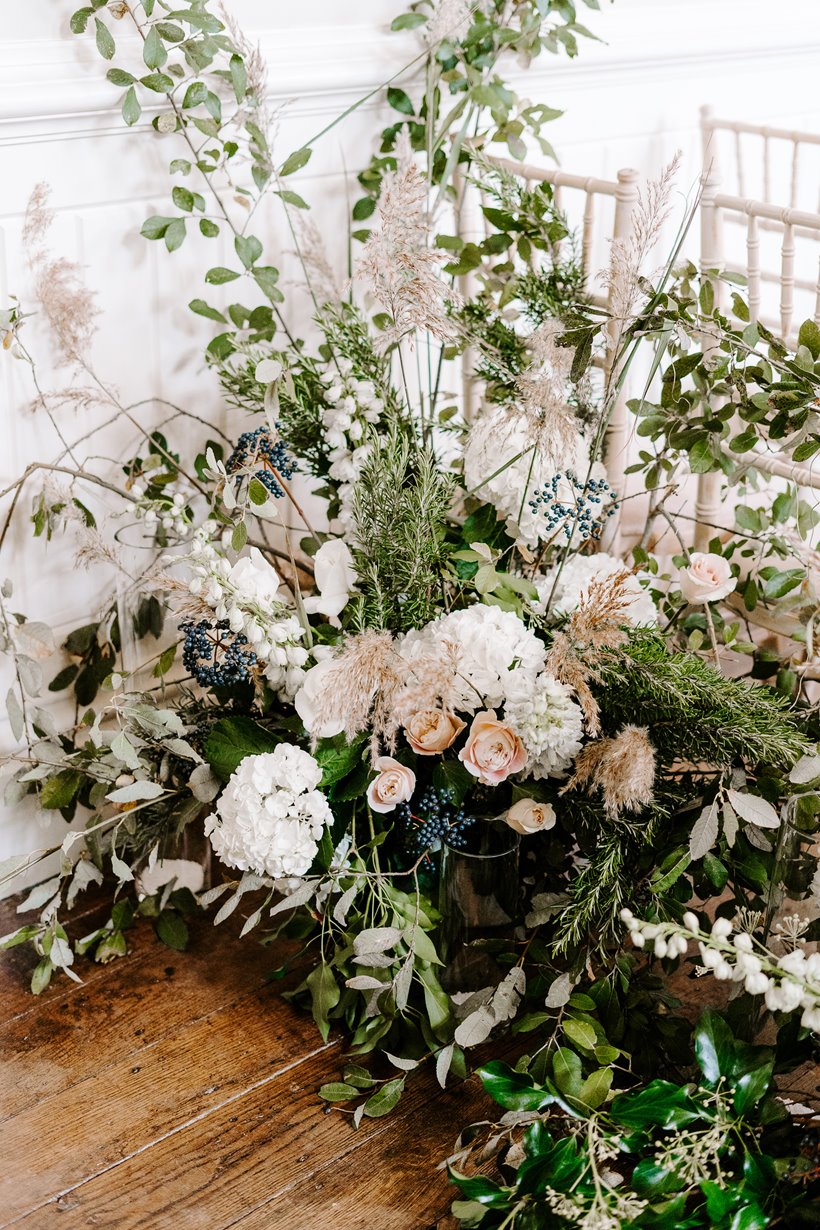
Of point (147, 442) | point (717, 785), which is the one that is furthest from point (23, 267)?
point (717, 785)

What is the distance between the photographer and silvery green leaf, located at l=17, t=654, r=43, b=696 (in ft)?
5.13

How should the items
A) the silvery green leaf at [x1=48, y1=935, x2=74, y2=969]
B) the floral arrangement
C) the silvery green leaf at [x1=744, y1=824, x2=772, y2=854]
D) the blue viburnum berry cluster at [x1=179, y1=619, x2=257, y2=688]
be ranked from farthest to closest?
the silvery green leaf at [x1=48, y1=935, x2=74, y2=969], the blue viburnum berry cluster at [x1=179, y1=619, x2=257, y2=688], the silvery green leaf at [x1=744, y1=824, x2=772, y2=854], the floral arrangement

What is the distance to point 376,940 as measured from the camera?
4.51 feet

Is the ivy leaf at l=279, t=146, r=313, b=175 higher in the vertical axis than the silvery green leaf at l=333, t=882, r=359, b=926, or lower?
higher

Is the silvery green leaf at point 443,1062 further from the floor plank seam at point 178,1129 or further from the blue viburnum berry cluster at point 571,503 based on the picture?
the blue viburnum berry cluster at point 571,503

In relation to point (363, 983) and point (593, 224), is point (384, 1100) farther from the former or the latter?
point (593, 224)

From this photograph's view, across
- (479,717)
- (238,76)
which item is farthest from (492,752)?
(238,76)

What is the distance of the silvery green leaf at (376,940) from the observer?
1373 mm

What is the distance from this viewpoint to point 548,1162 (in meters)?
1.15

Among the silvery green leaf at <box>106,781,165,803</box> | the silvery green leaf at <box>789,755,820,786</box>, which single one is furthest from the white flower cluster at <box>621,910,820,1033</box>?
the silvery green leaf at <box>106,781,165,803</box>

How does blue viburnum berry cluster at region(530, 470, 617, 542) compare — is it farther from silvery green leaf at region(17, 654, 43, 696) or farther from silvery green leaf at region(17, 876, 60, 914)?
silvery green leaf at region(17, 876, 60, 914)

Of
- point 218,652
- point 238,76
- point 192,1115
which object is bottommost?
point 192,1115

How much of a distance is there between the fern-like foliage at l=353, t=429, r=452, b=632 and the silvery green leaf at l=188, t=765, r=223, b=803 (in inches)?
10.8

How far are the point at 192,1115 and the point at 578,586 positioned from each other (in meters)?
0.74
